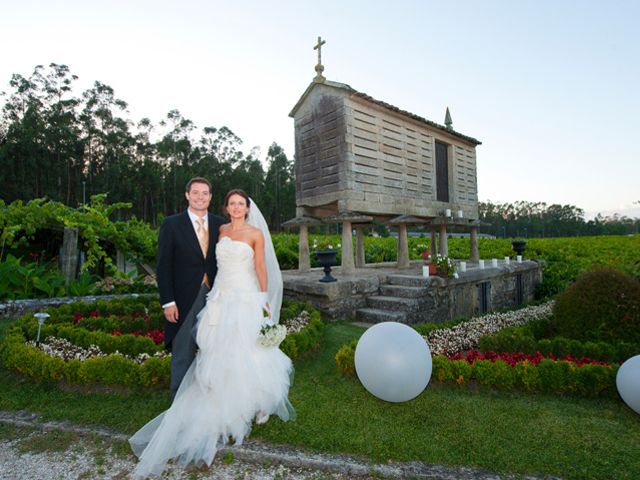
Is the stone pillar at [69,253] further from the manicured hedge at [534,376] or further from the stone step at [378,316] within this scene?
the manicured hedge at [534,376]

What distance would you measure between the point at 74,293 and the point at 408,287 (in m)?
8.87

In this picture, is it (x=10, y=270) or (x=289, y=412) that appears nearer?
(x=289, y=412)

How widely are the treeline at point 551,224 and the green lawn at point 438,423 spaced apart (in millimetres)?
77387

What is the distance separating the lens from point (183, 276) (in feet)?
13.2

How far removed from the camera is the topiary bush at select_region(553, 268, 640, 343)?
21.1 ft

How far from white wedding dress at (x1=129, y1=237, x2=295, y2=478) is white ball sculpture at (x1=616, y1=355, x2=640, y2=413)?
4.15 meters

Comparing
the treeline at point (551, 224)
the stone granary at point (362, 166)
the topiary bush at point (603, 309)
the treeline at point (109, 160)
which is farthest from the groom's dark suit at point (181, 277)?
the treeline at point (551, 224)

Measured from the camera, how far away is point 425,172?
12492mm

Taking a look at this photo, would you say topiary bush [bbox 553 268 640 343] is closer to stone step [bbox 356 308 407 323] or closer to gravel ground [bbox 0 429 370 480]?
stone step [bbox 356 308 407 323]

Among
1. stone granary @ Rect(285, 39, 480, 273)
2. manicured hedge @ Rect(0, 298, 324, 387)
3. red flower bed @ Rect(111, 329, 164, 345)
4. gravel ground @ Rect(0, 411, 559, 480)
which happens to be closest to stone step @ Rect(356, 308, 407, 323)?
stone granary @ Rect(285, 39, 480, 273)

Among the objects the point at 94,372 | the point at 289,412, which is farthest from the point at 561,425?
the point at 94,372

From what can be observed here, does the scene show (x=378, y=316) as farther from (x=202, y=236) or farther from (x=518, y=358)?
(x=202, y=236)

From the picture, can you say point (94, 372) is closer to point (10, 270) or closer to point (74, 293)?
point (74, 293)

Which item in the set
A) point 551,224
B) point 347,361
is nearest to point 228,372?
point 347,361
